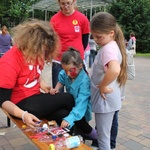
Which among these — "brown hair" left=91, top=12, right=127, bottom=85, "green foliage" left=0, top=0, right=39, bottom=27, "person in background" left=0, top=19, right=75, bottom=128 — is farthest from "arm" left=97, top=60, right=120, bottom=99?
"green foliage" left=0, top=0, right=39, bottom=27

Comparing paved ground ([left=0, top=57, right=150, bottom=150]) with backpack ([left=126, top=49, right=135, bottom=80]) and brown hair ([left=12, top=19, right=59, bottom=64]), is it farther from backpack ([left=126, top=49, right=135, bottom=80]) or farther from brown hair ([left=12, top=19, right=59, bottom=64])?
brown hair ([left=12, top=19, right=59, bottom=64])

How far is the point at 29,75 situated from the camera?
2033mm

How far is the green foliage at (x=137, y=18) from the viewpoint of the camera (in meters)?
19.3

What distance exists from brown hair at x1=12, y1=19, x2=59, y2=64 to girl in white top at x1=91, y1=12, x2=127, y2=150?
14.8 inches

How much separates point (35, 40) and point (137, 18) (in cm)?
1856

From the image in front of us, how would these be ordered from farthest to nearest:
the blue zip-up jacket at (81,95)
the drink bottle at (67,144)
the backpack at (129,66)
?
the backpack at (129,66) < the blue zip-up jacket at (81,95) < the drink bottle at (67,144)

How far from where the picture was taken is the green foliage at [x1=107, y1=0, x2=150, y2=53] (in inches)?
758

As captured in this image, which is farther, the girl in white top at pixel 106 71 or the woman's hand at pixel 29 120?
the girl in white top at pixel 106 71

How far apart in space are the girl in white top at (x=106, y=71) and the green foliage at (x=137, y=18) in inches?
695

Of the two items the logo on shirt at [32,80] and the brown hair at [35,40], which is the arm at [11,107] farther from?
the brown hair at [35,40]

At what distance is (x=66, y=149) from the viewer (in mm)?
1611

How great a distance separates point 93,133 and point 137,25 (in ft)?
58.6

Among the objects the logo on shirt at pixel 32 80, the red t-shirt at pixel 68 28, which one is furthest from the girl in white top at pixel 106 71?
the red t-shirt at pixel 68 28

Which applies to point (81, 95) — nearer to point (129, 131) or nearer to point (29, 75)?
point (29, 75)
